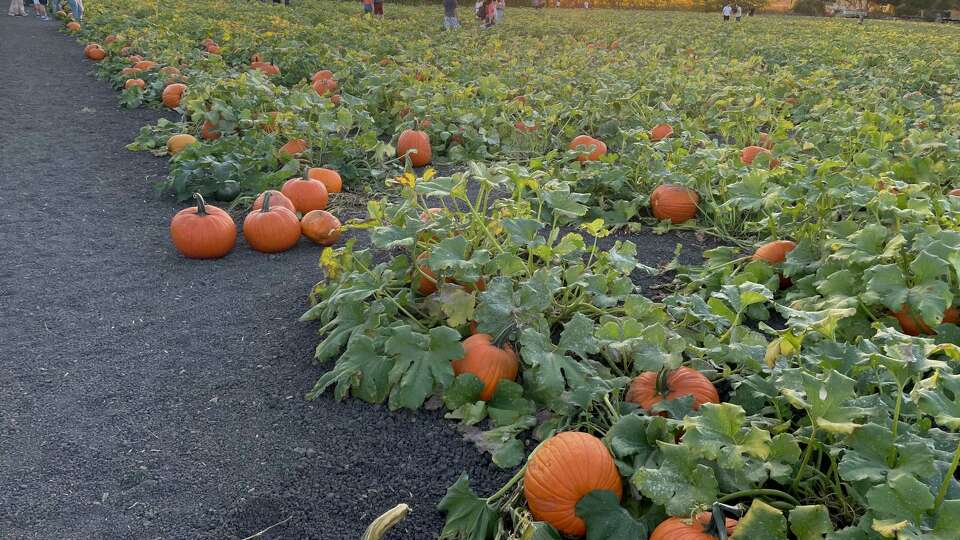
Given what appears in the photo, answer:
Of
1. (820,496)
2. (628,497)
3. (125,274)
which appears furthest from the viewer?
(125,274)

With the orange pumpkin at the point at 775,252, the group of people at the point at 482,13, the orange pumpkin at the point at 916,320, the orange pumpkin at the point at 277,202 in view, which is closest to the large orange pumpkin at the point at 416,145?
the orange pumpkin at the point at 277,202

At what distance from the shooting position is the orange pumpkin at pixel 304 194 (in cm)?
483

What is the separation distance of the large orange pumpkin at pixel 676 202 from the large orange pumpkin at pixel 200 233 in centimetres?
269

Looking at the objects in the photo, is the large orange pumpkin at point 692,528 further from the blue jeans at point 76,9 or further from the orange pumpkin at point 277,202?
the blue jeans at point 76,9

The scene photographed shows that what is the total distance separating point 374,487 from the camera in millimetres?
2414

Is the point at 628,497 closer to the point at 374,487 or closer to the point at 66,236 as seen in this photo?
the point at 374,487

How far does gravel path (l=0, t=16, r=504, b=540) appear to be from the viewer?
2332 millimetres

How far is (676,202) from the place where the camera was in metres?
4.50

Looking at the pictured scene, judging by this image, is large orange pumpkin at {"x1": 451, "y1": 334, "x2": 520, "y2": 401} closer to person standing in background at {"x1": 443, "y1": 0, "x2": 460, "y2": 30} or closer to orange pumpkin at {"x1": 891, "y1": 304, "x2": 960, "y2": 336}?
orange pumpkin at {"x1": 891, "y1": 304, "x2": 960, "y2": 336}

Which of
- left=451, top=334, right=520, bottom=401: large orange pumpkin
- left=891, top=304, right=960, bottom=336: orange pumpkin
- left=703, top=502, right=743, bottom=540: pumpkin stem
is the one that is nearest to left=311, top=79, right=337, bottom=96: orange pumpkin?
left=451, top=334, right=520, bottom=401: large orange pumpkin

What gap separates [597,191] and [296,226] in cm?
209

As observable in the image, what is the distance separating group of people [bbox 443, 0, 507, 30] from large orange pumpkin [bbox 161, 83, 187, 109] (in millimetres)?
11603

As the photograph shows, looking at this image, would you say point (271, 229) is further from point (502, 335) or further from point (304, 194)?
point (502, 335)

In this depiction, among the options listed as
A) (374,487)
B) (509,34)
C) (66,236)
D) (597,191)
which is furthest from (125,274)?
(509,34)
